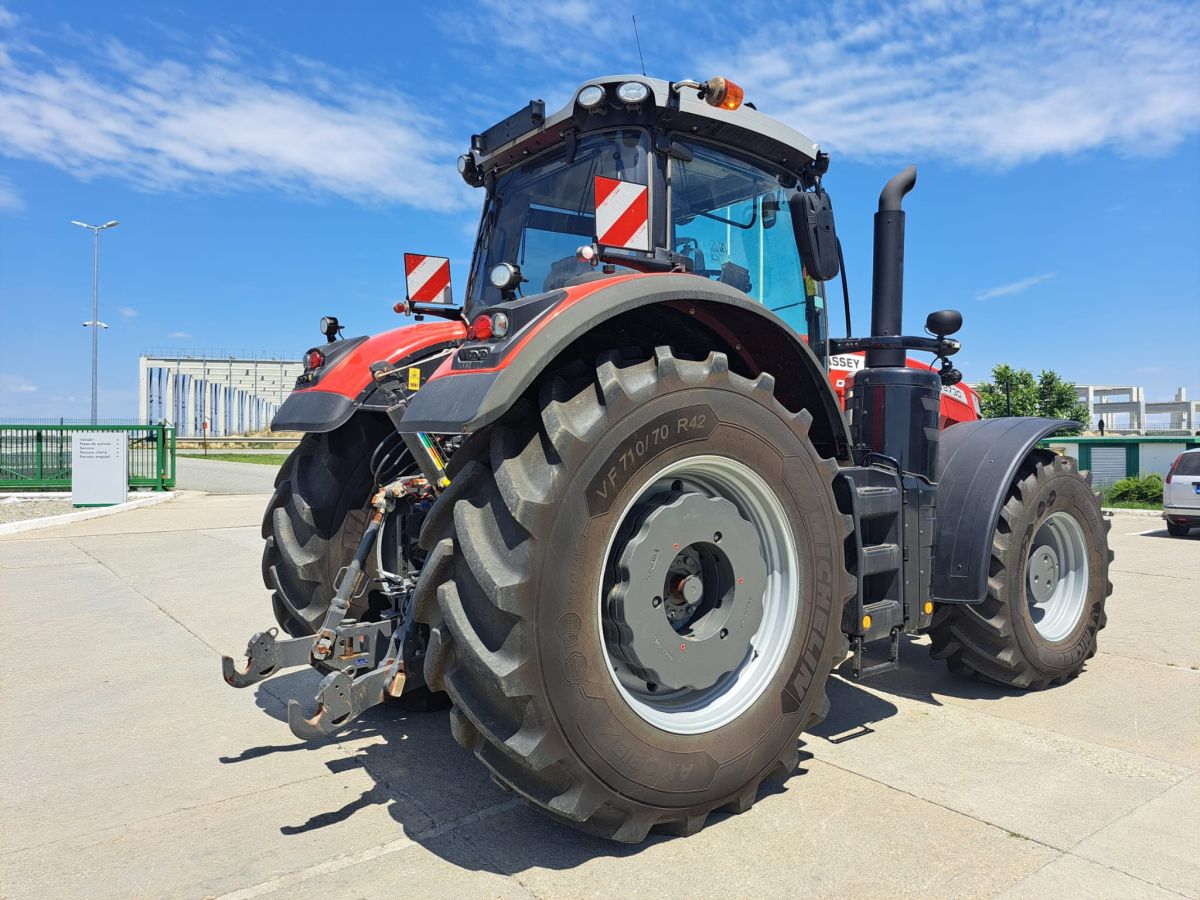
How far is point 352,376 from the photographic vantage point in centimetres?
367

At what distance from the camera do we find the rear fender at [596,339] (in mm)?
2316

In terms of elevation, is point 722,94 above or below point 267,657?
above

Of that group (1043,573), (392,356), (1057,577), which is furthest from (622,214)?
(1057,577)

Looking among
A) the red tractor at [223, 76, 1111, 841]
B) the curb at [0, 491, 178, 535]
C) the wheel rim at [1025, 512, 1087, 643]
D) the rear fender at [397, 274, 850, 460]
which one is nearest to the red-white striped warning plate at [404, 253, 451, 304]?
the red tractor at [223, 76, 1111, 841]

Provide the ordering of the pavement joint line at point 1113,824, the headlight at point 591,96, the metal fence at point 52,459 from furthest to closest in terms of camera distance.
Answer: the metal fence at point 52,459 < the headlight at point 591,96 < the pavement joint line at point 1113,824

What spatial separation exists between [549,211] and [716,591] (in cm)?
200

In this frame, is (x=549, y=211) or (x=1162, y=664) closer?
(x=549, y=211)

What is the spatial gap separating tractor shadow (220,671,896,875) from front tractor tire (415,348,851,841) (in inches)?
9.9

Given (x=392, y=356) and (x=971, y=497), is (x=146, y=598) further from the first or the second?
(x=971, y=497)

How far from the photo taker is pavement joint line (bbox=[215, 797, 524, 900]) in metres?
2.33

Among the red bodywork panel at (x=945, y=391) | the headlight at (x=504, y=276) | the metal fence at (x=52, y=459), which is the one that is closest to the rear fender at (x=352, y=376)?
the headlight at (x=504, y=276)

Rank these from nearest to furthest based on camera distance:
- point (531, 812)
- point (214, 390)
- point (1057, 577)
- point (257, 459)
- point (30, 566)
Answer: point (531, 812)
point (1057, 577)
point (30, 566)
point (257, 459)
point (214, 390)

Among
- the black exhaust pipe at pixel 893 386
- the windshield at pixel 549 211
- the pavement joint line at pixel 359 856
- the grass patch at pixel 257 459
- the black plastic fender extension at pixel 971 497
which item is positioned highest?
the windshield at pixel 549 211

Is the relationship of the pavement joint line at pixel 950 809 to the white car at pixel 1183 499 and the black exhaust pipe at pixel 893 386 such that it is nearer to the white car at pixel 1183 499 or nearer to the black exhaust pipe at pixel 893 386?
the black exhaust pipe at pixel 893 386
